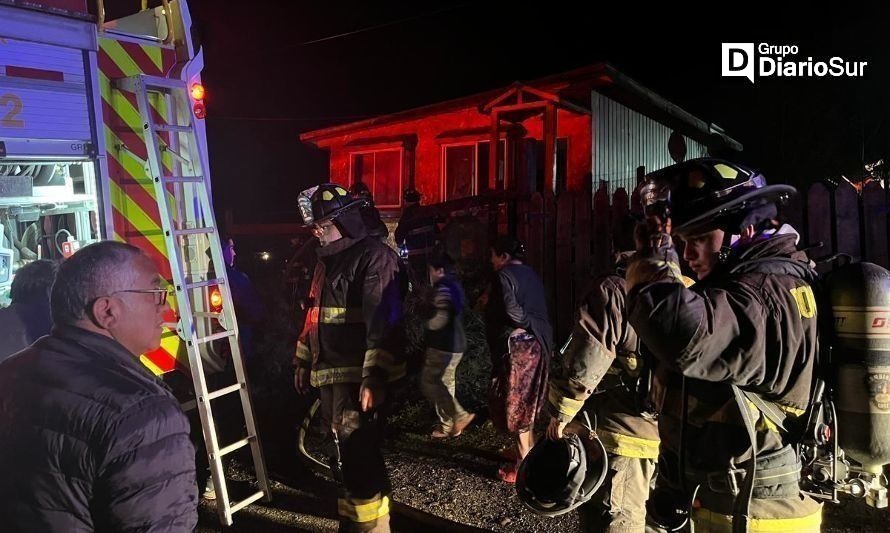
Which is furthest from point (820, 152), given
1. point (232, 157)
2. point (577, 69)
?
point (232, 157)

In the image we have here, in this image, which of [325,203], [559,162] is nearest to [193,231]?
[325,203]

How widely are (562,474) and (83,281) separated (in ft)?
6.83

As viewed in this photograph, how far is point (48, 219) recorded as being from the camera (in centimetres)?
375

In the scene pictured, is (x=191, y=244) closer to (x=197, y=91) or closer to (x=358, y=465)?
(x=197, y=91)

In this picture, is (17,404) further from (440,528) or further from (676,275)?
(440,528)

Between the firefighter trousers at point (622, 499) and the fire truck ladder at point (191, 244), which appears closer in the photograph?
the firefighter trousers at point (622, 499)

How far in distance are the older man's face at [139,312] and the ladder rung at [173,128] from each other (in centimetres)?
213

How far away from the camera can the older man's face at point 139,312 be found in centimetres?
191

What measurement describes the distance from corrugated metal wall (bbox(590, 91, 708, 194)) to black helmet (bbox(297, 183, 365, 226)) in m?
9.50

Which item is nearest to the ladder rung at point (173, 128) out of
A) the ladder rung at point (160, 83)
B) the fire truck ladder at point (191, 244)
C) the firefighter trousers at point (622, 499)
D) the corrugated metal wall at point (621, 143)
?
the fire truck ladder at point (191, 244)

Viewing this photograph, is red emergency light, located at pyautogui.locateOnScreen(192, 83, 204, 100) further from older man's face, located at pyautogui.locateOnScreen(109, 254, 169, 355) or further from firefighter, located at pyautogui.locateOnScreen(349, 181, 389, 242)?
older man's face, located at pyautogui.locateOnScreen(109, 254, 169, 355)

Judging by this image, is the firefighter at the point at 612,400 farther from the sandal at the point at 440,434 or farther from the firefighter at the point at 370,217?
the sandal at the point at 440,434

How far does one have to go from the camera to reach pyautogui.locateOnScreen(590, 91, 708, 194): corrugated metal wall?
1325 centimetres

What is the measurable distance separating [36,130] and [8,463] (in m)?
2.26
